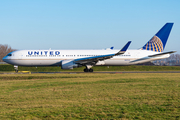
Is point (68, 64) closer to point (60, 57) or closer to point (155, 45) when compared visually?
point (60, 57)

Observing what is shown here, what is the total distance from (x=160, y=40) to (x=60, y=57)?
1931cm

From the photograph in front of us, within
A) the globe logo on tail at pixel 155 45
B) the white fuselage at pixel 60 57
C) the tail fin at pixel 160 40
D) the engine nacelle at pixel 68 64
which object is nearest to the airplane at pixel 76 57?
the white fuselage at pixel 60 57

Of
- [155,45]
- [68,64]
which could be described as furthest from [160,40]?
[68,64]

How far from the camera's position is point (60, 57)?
117ft

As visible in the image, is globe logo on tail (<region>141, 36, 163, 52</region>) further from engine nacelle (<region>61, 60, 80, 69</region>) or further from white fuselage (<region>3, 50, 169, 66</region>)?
engine nacelle (<region>61, 60, 80, 69</region>)

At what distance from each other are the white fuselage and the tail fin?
177 centimetres

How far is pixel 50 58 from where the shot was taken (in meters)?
35.5

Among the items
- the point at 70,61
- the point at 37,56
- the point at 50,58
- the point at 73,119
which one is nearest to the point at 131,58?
the point at 70,61

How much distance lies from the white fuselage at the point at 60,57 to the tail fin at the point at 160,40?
5.81 ft

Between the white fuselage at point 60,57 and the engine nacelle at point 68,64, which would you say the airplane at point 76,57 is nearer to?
the white fuselage at point 60,57

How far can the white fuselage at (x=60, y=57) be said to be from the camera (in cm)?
3566

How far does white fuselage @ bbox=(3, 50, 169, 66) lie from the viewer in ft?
117

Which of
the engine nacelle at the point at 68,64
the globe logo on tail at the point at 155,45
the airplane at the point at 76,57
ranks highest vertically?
the globe logo on tail at the point at 155,45

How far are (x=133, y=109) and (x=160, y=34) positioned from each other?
33.5 meters
